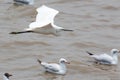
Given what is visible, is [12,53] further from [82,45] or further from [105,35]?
[105,35]

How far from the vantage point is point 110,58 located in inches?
608

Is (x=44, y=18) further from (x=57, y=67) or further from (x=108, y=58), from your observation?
(x=108, y=58)

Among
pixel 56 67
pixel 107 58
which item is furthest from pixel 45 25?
pixel 107 58

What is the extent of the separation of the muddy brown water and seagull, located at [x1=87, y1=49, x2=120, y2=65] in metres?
0.14

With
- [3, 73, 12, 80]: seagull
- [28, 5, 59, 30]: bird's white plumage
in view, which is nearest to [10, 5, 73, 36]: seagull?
[28, 5, 59, 30]: bird's white plumage

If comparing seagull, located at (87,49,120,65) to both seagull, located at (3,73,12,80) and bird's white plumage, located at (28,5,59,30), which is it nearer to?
bird's white plumage, located at (28,5,59,30)

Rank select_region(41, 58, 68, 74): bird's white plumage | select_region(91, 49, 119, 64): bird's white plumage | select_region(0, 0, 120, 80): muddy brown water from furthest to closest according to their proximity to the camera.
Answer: select_region(91, 49, 119, 64): bird's white plumage, select_region(0, 0, 120, 80): muddy brown water, select_region(41, 58, 68, 74): bird's white plumage

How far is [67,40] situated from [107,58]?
6.80ft

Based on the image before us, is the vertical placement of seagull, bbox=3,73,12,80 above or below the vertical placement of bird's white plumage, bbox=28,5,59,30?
below

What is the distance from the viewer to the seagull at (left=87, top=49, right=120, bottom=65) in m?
15.3

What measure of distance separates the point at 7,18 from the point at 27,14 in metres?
0.88

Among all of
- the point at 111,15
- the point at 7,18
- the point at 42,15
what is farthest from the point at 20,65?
the point at 111,15

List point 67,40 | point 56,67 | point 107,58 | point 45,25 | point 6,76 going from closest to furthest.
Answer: point 45,25 → point 6,76 → point 56,67 → point 107,58 → point 67,40

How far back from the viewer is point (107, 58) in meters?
15.5
